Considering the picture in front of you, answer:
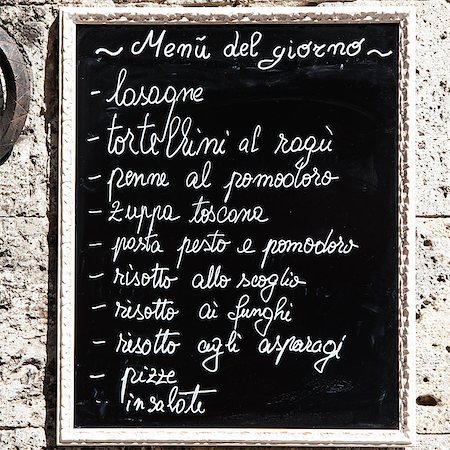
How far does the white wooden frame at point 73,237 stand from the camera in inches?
81.0

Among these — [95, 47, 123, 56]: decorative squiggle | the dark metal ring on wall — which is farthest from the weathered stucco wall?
[95, 47, 123, 56]: decorative squiggle

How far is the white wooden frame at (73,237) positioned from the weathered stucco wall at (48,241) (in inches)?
2.8

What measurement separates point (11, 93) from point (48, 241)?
0.47m

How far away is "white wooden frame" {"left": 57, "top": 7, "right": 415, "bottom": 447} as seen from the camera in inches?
81.0

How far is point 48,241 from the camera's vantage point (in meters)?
2.14

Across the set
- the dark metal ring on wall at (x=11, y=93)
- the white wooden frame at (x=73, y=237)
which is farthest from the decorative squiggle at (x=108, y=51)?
the dark metal ring on wall at (x=11, y=93)

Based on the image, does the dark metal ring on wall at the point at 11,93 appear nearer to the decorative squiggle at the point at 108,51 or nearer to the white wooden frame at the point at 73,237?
the white wooden frame at the point at 73,237

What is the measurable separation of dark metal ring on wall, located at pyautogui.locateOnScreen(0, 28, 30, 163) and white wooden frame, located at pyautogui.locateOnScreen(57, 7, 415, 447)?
0.12 m

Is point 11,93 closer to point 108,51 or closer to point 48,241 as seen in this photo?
point 108,51

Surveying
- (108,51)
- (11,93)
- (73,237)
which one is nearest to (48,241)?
(73,237)

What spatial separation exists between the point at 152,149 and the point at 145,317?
0.52 metres

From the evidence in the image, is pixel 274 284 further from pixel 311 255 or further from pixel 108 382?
pixel 108 382

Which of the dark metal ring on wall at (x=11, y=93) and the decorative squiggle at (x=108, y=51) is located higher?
the decorative squiggle at (x=108, y=51)

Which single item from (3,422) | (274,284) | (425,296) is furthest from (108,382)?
(425,296)
